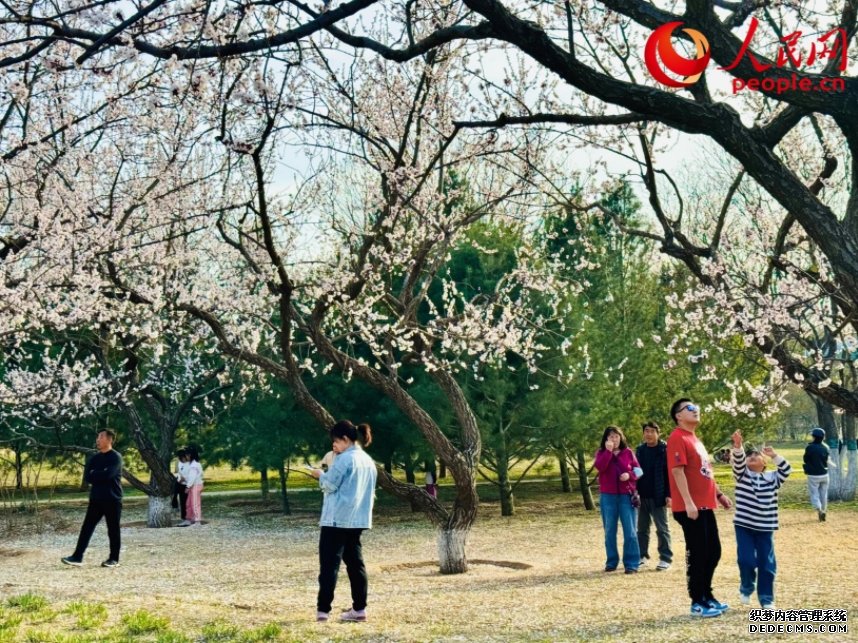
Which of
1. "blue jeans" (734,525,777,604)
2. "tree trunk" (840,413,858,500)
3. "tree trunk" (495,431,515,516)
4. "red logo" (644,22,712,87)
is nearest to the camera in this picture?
"red logo" (644,22,712,87)

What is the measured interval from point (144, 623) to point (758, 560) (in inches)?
187

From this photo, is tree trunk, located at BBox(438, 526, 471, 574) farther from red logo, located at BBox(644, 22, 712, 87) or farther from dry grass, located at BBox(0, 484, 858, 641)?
red logo, located at BBox(644, 22, 712, 87)

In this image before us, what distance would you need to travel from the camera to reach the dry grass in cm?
683

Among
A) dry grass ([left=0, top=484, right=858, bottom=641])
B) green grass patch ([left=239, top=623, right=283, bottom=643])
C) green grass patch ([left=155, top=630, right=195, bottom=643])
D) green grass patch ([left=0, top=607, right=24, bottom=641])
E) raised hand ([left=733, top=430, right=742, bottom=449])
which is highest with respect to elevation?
raised hand ([left=733, top=430, right=742, bottom=449])

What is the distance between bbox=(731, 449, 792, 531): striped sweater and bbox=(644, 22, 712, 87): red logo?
10.0 feet

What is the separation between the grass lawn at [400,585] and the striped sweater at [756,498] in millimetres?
710

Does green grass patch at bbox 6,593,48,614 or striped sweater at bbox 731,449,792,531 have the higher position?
striped sweater at bbox 731,449,792,531

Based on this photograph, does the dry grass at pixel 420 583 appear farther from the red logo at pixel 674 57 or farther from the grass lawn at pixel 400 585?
the red logo at pixel 674 57

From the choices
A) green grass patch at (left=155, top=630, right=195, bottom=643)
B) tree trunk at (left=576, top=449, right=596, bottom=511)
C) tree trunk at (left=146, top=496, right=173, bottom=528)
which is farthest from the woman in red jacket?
tree trunk at (left=146, top=496, right=173, bottom=528)

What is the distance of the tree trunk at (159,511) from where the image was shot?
19344 mm

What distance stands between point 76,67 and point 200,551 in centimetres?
1104

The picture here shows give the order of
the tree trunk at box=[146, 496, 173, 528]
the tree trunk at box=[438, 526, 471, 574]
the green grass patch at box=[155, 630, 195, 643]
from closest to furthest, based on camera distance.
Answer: the green grass patch at box=[155, 630, 195, 643] → the tree trunk at box=[438, 526, 471, 574] → the tree trunk at box=[146, 496, 173, 528]

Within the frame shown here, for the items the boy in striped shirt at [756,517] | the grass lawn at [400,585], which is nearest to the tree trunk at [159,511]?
the grass lawn at [400,585]

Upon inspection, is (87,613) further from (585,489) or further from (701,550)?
(585,489)
